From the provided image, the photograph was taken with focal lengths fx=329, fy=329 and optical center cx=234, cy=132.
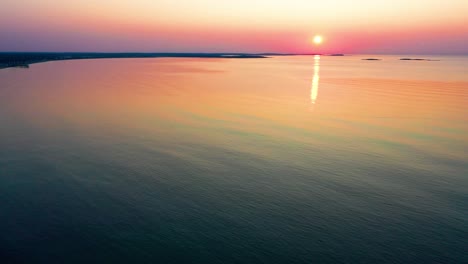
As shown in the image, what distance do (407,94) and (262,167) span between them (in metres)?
43.2

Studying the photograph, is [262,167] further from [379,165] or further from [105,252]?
[105,252]

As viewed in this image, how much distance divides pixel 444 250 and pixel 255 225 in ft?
22.9

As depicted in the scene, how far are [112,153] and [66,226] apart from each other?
9481 mm

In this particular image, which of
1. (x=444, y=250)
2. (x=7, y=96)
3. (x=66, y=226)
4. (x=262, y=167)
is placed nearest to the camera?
(x=444, y=250)

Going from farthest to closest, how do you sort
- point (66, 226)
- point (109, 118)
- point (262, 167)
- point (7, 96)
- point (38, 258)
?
point (7, 96) < point (109, 118) < point (262, 167) < point (66, 226) < point (38, 258)

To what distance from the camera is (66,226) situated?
13.0 metres

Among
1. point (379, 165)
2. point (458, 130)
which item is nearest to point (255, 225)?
point (379, 165)

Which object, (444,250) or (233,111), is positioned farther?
(233,111)

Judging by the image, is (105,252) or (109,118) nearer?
(105,252)

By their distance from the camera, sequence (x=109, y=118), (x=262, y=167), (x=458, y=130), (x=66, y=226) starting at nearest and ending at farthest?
(x=66, y=226) < (x=262, y=167) < (x=458, y=130) < (x=109, y=118)

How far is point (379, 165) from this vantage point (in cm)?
1998

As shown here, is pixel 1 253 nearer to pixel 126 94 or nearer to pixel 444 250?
pixel 444 250

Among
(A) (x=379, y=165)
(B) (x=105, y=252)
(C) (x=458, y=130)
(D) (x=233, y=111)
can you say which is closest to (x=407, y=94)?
(C) (x=458, y=130)

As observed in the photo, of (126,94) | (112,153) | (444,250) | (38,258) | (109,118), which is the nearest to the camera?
(38,258)
